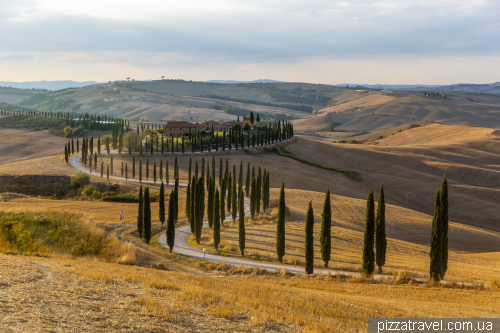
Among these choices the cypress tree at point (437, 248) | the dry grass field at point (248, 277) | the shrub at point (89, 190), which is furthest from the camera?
the shrub at point (89, 190)

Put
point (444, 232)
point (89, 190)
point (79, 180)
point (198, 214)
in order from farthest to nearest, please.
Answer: point (79, 180) < point (89, 190) < point (198, 214) < point (444, 232)

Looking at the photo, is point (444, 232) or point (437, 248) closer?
point (437, 248)

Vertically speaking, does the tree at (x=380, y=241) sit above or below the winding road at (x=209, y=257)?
above

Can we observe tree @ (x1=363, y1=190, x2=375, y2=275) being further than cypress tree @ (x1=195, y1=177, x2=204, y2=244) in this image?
No

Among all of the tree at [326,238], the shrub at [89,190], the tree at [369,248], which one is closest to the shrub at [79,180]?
the shrub at [89,190]

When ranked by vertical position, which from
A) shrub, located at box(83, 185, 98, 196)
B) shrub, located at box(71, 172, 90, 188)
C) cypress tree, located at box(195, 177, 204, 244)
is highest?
cypress tree, located at box(195, 177, 204, 244)

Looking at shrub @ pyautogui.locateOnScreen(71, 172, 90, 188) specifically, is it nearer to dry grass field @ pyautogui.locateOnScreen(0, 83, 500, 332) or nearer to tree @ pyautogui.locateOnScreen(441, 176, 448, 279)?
dry grass field @ pyautogui.locateOnScreen(0, 83, 500, 332)

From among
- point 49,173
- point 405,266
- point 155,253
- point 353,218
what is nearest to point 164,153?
point 49,173

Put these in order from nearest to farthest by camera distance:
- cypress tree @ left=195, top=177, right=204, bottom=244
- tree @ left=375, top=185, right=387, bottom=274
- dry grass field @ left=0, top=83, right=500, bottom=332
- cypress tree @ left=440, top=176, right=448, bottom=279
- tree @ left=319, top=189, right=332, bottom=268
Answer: dry grass field @ left=0, top=83, right=500, bottom=332, cypress tree @ left=440, top=176, right=448, bottom=279, tree @ left=375, top=185, right=387, bottom=274, tree @ left=319, top=189, right=332, bottom=268, cypress tree @ left=195, top=177, right=204, bottom=244

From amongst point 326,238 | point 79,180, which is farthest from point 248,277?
point 79,180

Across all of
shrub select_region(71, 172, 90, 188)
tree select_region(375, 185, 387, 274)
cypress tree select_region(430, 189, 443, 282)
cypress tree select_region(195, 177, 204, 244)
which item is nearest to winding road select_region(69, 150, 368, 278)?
cypress tree select_region(195, 177, 204, 244)

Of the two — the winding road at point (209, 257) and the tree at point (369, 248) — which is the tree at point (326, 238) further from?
the tree at point (369, 248)

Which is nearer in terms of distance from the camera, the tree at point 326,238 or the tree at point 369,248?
the tree at point 369,248

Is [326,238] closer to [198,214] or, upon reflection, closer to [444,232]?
[444,232]
